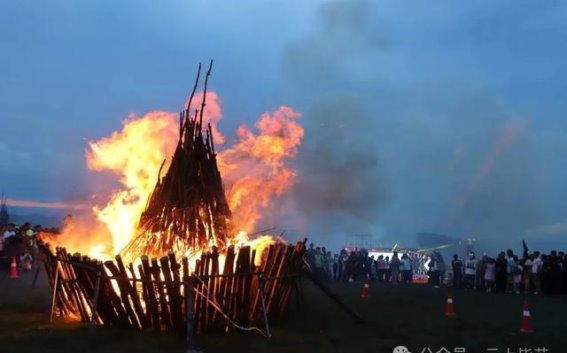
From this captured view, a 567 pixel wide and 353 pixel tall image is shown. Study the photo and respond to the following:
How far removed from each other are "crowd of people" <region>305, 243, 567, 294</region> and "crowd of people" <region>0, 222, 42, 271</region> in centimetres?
1024

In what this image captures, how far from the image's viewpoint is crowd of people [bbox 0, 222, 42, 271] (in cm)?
2081

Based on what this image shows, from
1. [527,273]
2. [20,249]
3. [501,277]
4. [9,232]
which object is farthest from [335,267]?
[9,232]

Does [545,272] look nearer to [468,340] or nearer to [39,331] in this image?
[468,340]

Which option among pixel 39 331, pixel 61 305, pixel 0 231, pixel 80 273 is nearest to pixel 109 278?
pixel 80 273

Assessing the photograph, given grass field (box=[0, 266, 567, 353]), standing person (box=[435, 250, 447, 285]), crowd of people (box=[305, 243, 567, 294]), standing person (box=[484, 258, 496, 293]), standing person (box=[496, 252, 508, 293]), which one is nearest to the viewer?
grass field (box=[0, 266, 567, 353])

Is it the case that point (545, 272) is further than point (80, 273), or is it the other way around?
point (545, 272)

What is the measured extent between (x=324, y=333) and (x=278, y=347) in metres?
1.57

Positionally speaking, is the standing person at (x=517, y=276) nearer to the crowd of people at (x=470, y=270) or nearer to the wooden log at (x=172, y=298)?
the crowd of people at (x=470, y=270)

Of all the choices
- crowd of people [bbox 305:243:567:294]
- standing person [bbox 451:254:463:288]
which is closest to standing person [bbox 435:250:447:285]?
crowd of people [bbox 305:243:567:294]

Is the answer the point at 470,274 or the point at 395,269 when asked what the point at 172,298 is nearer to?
the point at 470,274

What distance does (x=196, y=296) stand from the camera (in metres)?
9.23

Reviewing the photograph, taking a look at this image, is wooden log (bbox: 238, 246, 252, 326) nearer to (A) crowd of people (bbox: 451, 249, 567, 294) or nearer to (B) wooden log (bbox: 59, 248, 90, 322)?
(B) wooden log (bbox: 59, 248, 90, 322)

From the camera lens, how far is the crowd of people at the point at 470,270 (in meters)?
20.3

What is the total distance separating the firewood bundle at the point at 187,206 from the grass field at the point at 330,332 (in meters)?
1.87
